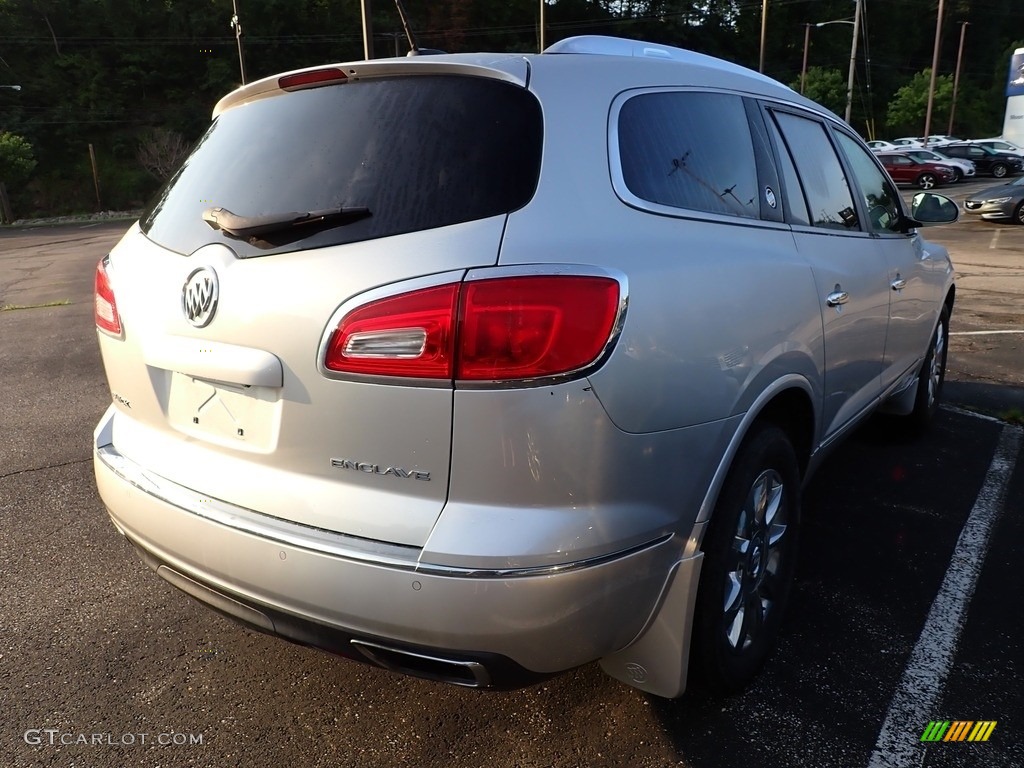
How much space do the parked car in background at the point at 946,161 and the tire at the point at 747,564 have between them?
36.2 m

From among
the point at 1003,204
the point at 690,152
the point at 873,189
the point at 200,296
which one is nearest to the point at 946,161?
the point at 1003,204

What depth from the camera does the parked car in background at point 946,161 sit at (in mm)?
33531

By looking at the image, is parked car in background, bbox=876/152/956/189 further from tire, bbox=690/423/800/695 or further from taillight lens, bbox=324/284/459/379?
taillight lens, bbox=324/284/459/379

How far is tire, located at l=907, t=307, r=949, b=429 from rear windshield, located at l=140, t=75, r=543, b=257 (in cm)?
352

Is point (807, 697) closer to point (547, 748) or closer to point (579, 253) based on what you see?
point (547, 748)

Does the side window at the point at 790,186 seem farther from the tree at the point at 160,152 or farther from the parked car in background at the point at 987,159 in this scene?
the tree at the point at 160,152

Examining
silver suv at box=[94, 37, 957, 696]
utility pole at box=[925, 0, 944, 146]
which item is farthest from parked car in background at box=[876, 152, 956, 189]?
silver suv at box=[94, 37, 957, 696]

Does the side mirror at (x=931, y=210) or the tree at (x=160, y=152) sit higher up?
the side mirror at (x=931, y=210)

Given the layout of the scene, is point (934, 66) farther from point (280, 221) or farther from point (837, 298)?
point (280, 221)

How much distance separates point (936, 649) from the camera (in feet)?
8.69

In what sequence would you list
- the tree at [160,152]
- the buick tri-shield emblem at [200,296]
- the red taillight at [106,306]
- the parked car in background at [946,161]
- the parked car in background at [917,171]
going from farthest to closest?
the tree at [160,152], the parked car in background at [946,161], the parked car in background at [917,171], the red taillight at [106,306], the buick tri-shield emblem at [200,296]

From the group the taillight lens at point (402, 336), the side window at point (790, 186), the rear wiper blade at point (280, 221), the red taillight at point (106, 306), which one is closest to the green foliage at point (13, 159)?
the red taillight at point (106, 306)

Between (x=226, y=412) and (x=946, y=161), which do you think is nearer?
(x=226, y=412)

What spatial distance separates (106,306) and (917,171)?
3678 cm
